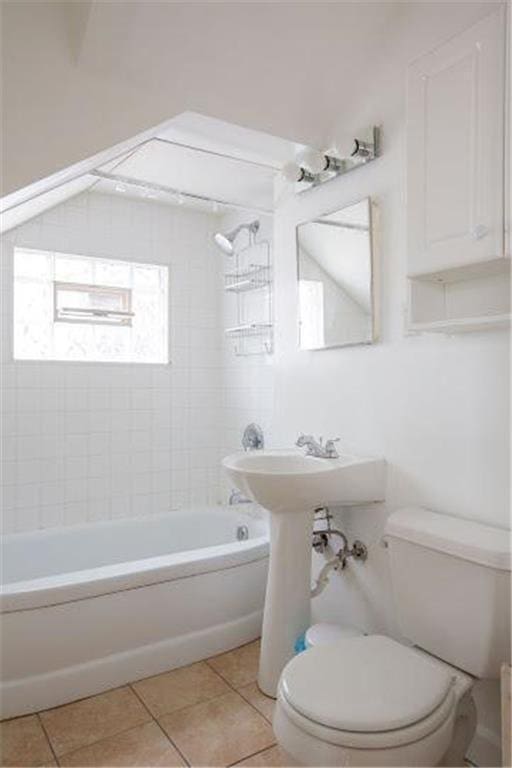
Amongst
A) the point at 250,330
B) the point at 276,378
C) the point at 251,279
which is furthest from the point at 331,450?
the point at 251,279

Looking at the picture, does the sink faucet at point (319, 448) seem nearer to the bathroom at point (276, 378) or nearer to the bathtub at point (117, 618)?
the bathroom at point (276, 378)

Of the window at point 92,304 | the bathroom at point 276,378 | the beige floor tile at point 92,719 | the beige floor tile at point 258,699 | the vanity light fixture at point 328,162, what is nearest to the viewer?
the bathroom at point 276,378

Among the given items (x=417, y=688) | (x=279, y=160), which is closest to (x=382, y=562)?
(x=417, y=688)

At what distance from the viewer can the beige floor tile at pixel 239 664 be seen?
202 cm

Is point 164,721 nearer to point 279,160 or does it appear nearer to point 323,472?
point 323,472

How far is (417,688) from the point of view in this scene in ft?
4.04

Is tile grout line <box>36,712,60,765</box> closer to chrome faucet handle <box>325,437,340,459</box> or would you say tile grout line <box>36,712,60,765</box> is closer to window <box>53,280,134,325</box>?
chrome faucet handle <box>325,437,340,459</box>

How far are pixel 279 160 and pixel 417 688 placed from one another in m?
2.22

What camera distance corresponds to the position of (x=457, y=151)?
149 cm

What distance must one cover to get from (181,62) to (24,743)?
2360 millimetres

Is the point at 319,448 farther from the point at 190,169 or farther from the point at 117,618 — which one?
the point at 190,169

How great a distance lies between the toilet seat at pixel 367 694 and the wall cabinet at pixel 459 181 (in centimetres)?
97

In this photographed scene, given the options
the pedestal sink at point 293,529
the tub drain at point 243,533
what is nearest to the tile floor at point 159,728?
the pedestal sink at point 293,529

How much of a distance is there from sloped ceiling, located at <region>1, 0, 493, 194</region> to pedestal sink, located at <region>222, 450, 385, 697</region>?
4.31 feet
